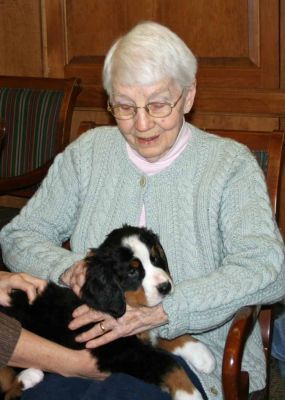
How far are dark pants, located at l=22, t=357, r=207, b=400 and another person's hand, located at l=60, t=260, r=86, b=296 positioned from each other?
0.74 feet

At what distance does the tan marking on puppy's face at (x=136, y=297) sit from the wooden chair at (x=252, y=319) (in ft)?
0.81

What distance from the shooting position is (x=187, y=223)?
2.03 meters

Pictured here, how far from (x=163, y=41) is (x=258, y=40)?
1.23 metres

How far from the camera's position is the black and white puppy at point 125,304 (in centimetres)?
184

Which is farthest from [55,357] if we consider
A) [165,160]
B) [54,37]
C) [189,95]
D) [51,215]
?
[54,37]

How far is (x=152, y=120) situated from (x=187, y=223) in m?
0.29

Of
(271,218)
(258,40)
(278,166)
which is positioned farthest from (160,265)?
(258,40)

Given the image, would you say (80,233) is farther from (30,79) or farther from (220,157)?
(30,79)

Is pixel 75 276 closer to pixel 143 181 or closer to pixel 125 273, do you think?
pixel 125 273

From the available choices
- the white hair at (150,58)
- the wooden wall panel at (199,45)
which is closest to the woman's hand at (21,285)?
the white hair at (150,58)

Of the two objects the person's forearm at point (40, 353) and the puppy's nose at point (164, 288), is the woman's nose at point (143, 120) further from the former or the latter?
the person's forearm at point (40, 353)

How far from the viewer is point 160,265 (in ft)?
6.42

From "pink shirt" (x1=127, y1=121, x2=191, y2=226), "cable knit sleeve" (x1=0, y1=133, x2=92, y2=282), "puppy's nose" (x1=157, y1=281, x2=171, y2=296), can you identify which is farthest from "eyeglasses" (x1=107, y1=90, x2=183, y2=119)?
"puppy's nose" (x1=157, y1=281, x2=171, y2=296)

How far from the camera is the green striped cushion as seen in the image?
333cm
